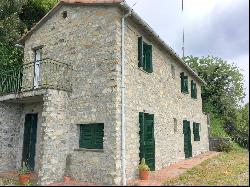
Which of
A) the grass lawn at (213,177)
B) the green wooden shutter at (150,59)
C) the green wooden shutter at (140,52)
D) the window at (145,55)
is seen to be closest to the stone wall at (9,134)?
the green wooden shutter at (140,52)

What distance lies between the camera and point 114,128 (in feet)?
31.0

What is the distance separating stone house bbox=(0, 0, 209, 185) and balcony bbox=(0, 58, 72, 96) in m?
0.04

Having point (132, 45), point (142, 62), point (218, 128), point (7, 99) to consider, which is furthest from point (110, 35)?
point (218, 128)

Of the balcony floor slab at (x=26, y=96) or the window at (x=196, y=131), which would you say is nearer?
the balcony floor slab at (x=26, y=96)

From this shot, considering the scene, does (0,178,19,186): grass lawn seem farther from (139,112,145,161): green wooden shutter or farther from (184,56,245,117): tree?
(184,56,245,117): tree

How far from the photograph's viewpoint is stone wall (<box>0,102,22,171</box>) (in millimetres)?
11891

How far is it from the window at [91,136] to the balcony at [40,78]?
1723 mm

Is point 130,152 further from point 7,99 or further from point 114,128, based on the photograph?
point 7,99


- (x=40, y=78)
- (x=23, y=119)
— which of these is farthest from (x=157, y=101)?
(x=23, y=119)

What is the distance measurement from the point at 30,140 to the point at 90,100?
381cm

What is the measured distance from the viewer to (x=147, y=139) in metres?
11.4

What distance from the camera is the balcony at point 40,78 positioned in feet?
36.7

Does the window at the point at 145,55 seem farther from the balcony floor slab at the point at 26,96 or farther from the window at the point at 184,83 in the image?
the window at the point at 184,83

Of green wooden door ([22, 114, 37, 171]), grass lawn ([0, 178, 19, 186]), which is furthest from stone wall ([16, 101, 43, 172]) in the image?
grass lawn ([0, 178, 19, 186])
